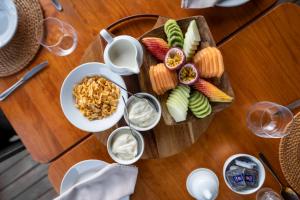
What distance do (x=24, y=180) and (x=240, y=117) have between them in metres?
1.17

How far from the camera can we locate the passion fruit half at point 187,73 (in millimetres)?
973

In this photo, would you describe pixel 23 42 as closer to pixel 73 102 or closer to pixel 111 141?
pixel 73 102

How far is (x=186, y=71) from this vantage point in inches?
38.8

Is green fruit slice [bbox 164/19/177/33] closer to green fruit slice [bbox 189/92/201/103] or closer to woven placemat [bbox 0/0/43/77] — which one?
green fruit slice [bbox 189/92/201/103]

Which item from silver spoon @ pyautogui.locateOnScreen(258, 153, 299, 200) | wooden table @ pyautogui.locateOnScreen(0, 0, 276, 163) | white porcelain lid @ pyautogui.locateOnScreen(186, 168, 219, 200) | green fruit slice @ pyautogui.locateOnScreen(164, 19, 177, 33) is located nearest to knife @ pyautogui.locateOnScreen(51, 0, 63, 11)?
wooden table @ pyautogui.locateOnScreen(0, 0, 276, 163)

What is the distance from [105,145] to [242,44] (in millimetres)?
544

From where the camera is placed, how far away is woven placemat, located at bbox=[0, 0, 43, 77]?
1132mm

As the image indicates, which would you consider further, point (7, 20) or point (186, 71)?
point (7, 20)

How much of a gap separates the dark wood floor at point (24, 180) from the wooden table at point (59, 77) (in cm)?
66

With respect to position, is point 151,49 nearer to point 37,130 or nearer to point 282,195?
point 37,130

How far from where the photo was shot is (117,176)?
1071 mm

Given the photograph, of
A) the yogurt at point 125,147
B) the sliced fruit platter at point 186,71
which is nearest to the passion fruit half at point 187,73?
the sliced fruit platter at point 186,71

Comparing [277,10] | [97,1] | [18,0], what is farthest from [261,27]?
[18,0]

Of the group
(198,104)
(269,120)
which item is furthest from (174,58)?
(269,120)
